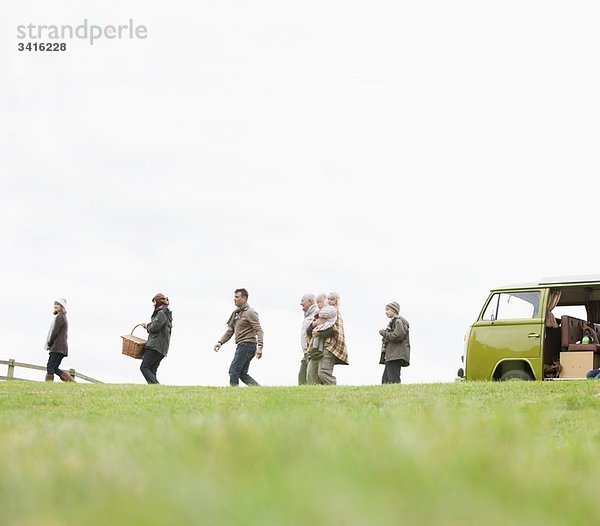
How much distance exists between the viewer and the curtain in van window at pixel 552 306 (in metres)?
15.5

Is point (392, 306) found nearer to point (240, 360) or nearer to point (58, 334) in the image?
point (240, 360)

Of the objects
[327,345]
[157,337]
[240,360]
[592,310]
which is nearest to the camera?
[327,345]

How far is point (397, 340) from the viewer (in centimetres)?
1647

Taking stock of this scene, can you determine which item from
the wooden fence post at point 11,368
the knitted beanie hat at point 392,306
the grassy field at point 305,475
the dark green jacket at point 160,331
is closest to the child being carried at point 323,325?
the knitted beanie hat at point 392,306

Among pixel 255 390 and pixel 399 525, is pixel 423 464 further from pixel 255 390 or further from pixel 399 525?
pixel 255 390

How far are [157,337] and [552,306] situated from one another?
803 centimetres

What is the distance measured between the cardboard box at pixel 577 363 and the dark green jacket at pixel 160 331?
26.3ft

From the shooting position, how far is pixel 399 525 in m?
1.30

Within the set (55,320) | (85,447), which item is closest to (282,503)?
(85,447)

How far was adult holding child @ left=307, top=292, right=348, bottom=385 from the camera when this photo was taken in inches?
623

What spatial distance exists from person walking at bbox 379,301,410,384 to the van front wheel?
1.92 meters

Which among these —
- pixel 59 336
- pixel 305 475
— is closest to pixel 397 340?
pixel 59 336

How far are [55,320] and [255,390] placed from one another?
7946 millimetres

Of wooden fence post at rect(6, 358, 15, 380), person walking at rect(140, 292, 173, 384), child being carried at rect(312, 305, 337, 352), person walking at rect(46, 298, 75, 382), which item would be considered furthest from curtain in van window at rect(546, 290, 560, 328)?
wooden fence post at rect(6, 358, 15, 380)
